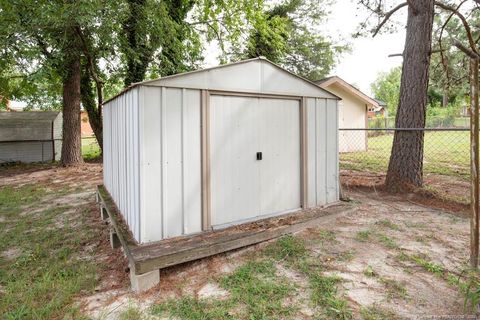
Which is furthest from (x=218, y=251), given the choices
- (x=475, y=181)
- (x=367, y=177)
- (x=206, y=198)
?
(x=367, y=177)

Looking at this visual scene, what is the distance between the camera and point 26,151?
13.5m

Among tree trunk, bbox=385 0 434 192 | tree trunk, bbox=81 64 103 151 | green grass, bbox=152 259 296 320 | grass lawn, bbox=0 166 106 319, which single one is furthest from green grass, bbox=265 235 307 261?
tree trunk, bbox=81 64 103 151

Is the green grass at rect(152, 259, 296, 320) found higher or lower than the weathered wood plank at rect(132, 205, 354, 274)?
lower

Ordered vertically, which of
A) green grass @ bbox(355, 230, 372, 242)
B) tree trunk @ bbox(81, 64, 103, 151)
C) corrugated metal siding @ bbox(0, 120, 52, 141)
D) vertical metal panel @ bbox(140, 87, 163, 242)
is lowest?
green grass @ bbox(355, 230, 372, 242)

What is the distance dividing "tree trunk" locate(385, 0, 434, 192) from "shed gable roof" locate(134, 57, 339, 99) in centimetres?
235

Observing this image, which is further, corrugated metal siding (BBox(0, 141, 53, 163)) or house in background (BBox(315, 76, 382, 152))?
house in background (BBox(315, 76, 382, 152))

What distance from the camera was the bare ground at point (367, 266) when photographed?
245 cm

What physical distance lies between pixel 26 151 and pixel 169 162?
523 inches

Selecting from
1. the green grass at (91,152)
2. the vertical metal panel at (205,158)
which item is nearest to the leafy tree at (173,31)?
the green grass at (91,152)

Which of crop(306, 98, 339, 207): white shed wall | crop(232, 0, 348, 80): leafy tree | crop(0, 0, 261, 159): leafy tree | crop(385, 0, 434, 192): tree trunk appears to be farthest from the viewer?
crop(232, 0, 348, 80): leafy tree

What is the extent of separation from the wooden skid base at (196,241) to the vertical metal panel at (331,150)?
1.36 ft

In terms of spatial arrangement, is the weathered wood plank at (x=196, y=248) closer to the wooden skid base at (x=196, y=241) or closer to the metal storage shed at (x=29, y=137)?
the wooden skid base at (x=196, y=241)

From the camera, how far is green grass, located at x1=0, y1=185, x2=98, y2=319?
2537 mm

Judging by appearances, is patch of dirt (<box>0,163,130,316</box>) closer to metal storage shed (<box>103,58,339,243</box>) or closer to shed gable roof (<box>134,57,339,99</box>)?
metal storage shed (<box>103,58,339,243</box>)
